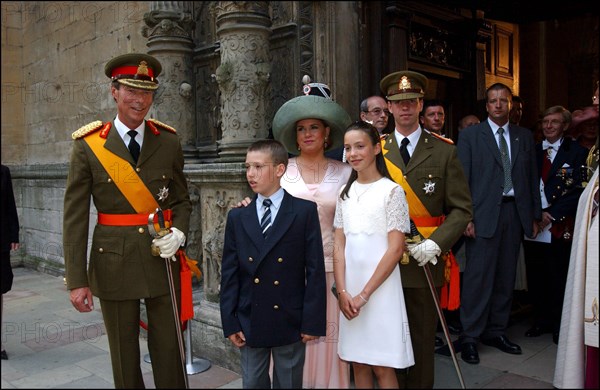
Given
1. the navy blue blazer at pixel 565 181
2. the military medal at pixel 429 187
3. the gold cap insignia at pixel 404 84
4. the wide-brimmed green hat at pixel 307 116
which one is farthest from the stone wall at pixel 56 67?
the navy blue blazer at pixel 565 181

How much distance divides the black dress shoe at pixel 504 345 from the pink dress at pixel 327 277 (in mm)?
1649

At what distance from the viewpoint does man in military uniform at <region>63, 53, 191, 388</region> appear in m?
3.17

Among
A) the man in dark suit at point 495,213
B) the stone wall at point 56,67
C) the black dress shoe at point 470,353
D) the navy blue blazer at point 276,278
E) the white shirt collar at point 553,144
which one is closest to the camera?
the navy blue blazer at point 276,278

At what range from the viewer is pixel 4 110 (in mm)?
9727

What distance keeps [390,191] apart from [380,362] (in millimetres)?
911

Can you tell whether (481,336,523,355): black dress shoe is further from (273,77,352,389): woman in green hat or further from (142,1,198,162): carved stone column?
(142,1,198,162): carved stone column

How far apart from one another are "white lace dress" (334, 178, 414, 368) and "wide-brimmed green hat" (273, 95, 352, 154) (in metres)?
0.59

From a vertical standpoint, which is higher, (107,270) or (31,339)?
(107,270)

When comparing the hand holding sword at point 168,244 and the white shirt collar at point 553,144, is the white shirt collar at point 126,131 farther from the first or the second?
the white shirt collar at point 553,144

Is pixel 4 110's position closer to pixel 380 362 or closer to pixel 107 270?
pixel 107 270

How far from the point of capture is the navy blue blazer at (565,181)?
4.74 metres

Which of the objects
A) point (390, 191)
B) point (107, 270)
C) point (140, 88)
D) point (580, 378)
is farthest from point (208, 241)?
point (580, 378)

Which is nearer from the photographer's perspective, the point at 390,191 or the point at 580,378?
the point at 390,191

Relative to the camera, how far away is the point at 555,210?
4762 millimetres
